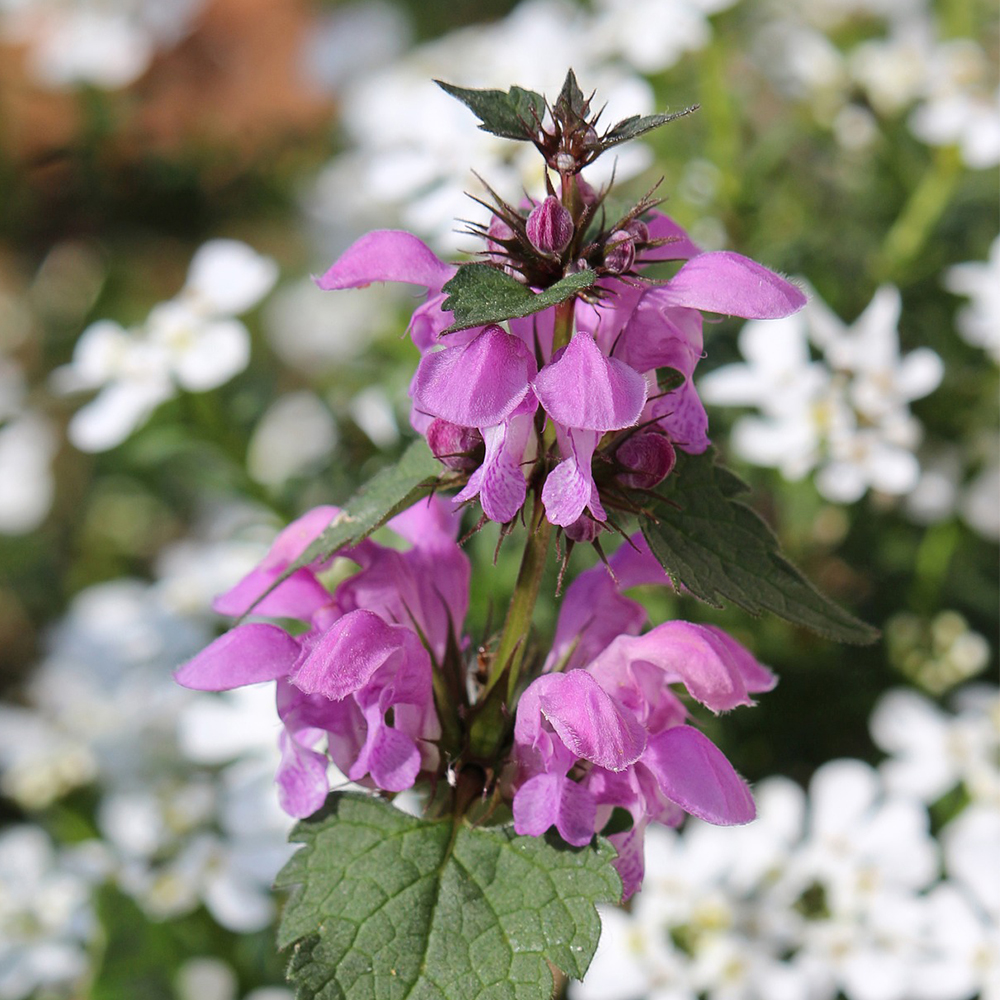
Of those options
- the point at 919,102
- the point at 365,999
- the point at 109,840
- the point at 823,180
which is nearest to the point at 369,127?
the point at 823,180

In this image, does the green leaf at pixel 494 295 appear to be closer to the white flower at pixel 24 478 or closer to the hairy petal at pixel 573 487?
Result: the hairy petal at pixel 573 487

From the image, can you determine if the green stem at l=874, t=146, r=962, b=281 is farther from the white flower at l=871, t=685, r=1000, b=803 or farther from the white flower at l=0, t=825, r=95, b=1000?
the white flower at l=0, t=825, r=95, b=1000

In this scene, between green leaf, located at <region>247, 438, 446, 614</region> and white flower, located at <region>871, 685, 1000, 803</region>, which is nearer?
green leaf, located at <region>247, 438, 446, 614</region>

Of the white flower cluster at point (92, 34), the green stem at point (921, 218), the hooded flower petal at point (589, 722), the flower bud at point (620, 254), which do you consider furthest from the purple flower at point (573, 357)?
the white flower cluster at point (92, 34)

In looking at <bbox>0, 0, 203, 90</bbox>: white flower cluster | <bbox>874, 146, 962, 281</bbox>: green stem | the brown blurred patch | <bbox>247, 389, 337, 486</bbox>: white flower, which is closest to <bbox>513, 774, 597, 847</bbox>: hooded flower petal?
<bbox>874, 146, 962, 281</bbox>: green stem

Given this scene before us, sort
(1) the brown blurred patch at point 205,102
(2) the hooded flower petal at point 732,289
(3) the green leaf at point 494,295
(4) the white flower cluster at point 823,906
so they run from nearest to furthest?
(3) the green leaf at point 494,295 < (2) the hooded flower petal at point 732,289 < (4) the white flower cluster at point 823,906 < (1) the brown blurred patch at point 205,102

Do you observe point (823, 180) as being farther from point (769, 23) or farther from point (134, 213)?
point (134, 213)

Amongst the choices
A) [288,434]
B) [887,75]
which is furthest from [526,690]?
[288,434]
